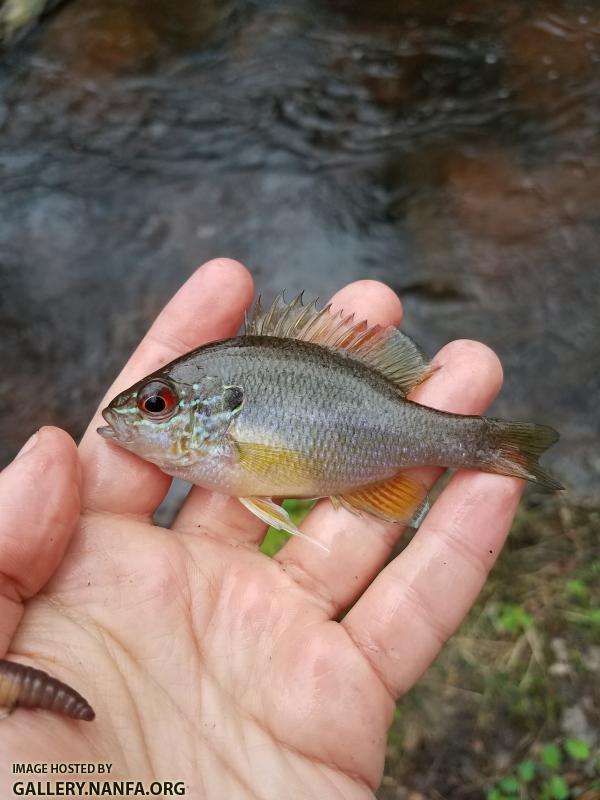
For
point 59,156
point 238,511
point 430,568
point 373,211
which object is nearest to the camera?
point 430,568

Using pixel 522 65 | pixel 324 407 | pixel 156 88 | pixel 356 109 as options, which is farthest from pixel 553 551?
pixel 156 88

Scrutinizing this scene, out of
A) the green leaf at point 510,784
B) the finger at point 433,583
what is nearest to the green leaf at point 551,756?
the green leaf at point 510,784

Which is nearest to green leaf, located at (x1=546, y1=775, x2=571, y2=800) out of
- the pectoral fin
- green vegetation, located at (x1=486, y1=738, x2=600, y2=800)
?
green vegetation, located at (x1=486, y1=738, x2=600, y2=800)

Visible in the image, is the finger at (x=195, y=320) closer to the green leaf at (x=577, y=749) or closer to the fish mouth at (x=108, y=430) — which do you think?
the fish mouth at (x=108, y=430)

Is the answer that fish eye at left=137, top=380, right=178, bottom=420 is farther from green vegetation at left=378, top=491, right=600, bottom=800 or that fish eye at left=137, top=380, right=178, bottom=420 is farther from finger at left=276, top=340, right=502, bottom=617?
Result: green vegetation at left=378, top=491, right=600, bottom=800

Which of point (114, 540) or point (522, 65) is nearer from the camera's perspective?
point (114, 540)

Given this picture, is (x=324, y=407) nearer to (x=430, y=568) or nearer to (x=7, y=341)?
(x=430, y=568)
